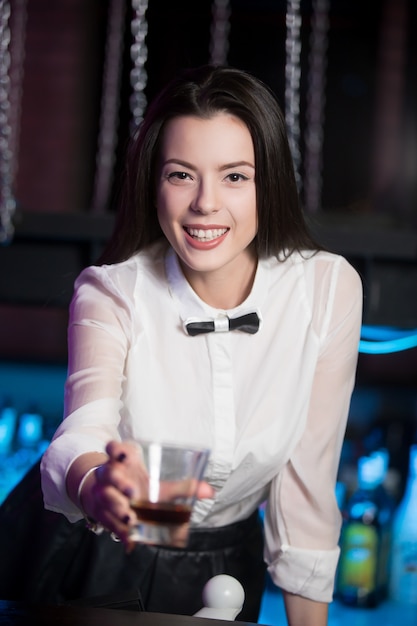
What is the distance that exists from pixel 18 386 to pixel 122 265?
1.53 meters

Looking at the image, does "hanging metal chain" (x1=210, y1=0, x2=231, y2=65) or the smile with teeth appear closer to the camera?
the smile with teeth

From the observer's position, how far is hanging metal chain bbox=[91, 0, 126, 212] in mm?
3693

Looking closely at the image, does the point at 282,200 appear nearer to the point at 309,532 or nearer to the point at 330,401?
the point at 330,401

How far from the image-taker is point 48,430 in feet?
8.76

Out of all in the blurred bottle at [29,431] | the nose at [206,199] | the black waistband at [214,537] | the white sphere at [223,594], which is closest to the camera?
the white sphere at [223,594]

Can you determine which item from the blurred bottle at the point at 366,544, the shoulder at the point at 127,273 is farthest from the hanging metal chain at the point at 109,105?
the shoulder at the point at 127,273

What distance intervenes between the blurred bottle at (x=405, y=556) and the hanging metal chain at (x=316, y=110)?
163 centimetres

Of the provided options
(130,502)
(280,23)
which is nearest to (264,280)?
(130,502)

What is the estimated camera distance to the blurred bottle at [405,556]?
235cm

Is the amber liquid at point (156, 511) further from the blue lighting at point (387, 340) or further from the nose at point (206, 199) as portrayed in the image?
the blue lighting at point (387, 340)

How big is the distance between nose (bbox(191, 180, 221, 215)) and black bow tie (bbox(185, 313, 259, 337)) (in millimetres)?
186

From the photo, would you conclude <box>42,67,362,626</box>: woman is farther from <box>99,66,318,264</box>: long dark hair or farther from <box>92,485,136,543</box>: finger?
<box>92,485,136,543</box>: finger

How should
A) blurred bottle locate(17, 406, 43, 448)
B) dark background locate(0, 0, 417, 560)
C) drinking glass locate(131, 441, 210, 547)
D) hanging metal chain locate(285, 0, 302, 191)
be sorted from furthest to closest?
dark background locate(0, 0, 417, 560), blurred bottle locate(17, 406, 43, 448), hanging metal chain locate(285, 0, 302, 191), drinking glass locate(131, 441, 210, 547)

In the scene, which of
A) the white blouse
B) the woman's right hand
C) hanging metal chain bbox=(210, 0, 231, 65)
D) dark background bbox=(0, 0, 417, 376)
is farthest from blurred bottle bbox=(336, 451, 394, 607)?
hanging metal chain bbox=(210, 0, 231, 65)
